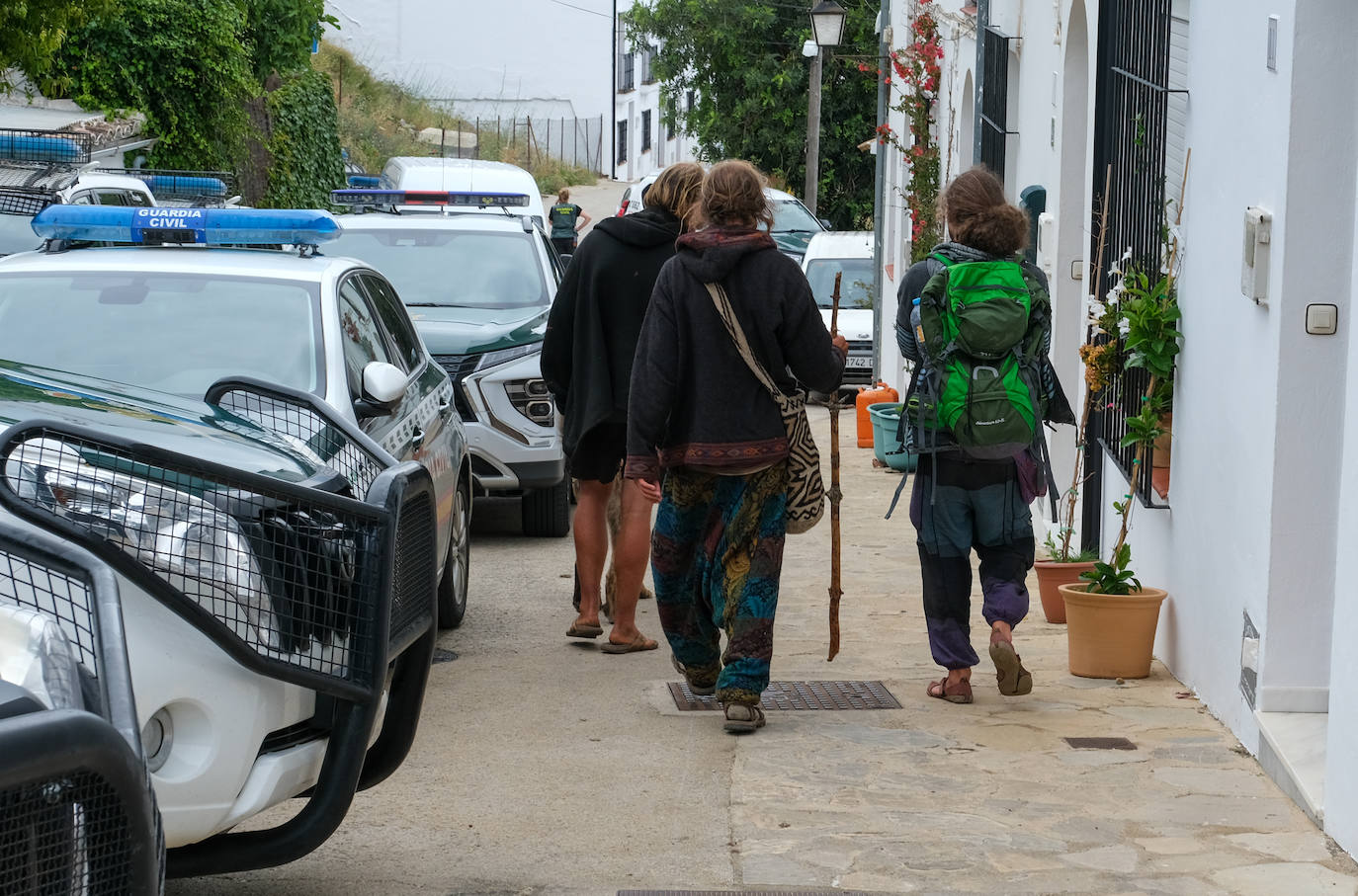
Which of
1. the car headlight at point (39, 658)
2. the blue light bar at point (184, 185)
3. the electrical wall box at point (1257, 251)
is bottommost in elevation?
the car headlight at point (39, 658)

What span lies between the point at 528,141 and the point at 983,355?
4324 centimetres

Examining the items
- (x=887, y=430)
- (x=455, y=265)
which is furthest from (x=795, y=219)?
(x=455, y=265)

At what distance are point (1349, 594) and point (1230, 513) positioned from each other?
54.6 inches

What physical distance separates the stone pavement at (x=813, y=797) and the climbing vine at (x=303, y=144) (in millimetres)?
17752

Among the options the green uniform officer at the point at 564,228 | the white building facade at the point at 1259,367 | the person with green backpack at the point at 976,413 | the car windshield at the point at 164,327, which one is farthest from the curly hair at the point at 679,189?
the green uniform officer at the point at 564,228

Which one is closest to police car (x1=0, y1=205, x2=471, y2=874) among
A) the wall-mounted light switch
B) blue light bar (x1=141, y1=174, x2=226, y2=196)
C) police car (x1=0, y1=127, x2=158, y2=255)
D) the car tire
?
the wall-mounted light switch

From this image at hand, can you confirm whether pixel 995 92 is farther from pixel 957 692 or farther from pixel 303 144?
pixel 303 144

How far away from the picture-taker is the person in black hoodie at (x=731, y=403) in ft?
18.2

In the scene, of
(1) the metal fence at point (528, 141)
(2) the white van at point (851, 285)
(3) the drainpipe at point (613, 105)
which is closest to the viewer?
Result: (2) the white van at point (851, 285)

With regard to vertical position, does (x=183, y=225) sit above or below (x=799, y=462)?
above

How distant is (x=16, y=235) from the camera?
11250mm

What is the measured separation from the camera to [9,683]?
2.22m

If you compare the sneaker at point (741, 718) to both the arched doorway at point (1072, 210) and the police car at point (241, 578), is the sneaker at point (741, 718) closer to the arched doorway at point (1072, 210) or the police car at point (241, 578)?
the police car at point (241, 578)

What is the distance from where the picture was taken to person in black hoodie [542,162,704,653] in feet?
21.5
